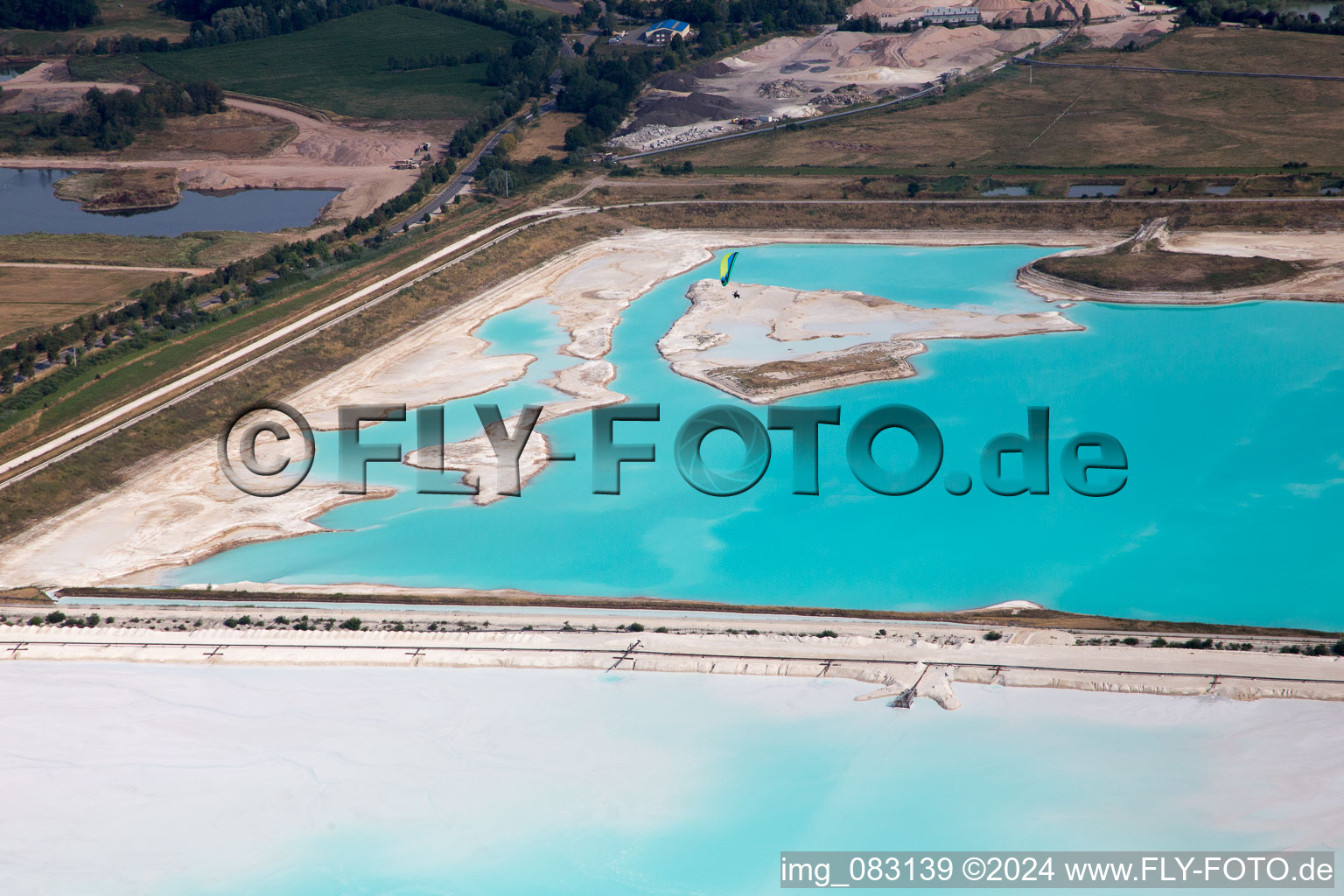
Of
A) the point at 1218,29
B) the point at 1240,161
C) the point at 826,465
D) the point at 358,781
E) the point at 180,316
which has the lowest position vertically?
the point at 358,781

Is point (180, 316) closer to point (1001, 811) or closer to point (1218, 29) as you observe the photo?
point (1001, 811)

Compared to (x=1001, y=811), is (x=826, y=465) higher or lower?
higher

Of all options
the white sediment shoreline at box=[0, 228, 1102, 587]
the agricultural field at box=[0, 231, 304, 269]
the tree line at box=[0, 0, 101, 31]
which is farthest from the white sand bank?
the tree line at box=[0, 0, 101, 31]

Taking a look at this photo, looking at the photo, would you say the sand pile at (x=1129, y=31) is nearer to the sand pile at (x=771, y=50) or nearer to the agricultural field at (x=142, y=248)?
the sand pile at (x=771, y=50)

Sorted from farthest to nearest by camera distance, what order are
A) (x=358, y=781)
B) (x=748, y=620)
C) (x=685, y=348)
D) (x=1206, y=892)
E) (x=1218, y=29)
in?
(x=1218, y=29), (x=685, y=348), (x=748, y=620), (x=358, y=781), (x=1206, y=892)

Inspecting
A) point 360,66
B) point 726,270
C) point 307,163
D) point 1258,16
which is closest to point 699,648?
point 726,270

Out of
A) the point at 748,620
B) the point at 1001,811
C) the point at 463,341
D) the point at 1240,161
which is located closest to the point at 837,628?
the point at 748,620

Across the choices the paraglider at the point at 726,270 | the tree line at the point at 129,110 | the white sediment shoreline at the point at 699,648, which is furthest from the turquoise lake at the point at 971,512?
the tree line at the point at 129,110

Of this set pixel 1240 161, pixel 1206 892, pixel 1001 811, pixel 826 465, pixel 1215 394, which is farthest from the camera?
pixel 1240 161
